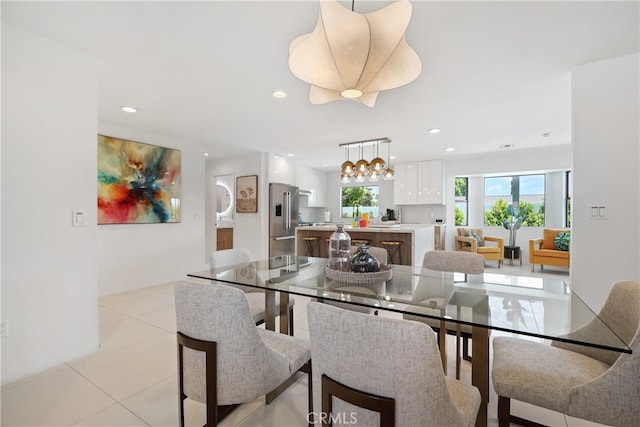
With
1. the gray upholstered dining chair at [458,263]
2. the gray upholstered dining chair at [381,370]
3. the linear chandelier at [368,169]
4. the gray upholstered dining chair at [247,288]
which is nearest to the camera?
the gray upholstered dining chair at [381,370]

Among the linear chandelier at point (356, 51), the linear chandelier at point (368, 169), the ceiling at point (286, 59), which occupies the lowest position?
the linear chandelier at point (368, 169)

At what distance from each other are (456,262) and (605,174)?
4.27 ft

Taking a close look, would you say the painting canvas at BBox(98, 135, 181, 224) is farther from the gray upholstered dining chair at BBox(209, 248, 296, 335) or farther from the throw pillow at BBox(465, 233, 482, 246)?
the throw pillow at BBox(465, 233, 482, 246)

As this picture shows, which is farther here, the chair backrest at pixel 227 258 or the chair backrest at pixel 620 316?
the chair backrest at pixel 227 258

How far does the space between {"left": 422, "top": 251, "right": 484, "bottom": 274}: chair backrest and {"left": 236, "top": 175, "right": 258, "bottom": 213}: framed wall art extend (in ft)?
13.1

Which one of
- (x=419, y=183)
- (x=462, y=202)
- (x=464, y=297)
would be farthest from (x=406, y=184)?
(x=464, y=297)

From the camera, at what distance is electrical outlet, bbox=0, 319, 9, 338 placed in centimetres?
184

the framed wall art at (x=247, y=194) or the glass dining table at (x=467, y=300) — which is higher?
the framed wall art at (x=247, y=194)

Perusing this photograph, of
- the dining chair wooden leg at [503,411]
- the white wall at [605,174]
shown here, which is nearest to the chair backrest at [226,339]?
the dining chair wooden leg at [503,411]

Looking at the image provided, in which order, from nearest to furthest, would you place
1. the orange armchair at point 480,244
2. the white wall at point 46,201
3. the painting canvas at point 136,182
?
the white wall at point 46,201 < the painting canvas at point 136,182 < the orange armchair at point 480,244

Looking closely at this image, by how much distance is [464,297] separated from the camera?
1.56 metres

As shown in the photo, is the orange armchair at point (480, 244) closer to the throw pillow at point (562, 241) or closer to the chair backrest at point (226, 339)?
the throw pillow at point (562, 241)

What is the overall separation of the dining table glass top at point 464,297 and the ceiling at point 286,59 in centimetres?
165

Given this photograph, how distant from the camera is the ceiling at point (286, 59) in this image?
1.75m
